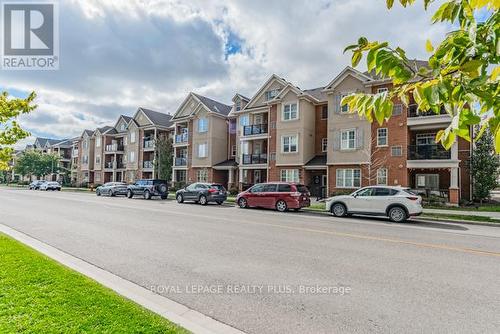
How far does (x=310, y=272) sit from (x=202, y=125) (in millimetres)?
33399

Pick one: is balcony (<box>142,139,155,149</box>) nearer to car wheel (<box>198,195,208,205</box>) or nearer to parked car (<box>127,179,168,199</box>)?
parked car (<box>127,179,168,199</box>)

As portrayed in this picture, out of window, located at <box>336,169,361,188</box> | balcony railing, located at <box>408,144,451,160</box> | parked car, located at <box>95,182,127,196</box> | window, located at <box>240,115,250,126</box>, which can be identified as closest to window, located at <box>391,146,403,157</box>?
balcony railing, located at <box>408,144,451,160</box>

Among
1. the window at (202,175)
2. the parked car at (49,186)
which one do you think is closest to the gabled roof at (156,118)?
the window at (202,175)

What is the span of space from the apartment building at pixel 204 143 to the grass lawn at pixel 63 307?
97.6 feet

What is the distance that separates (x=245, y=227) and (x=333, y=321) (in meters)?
7.78

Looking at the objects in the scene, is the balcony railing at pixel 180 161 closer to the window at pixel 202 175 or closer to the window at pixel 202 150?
the window at pixel 202 175

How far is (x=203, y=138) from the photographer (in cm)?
3775

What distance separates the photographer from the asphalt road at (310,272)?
4359 mm

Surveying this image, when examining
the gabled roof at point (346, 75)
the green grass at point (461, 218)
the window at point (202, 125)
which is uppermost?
the gabled roof at point (346, 75)

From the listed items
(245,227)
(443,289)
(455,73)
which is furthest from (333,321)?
(245,227)

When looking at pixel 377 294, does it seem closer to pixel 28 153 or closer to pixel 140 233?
pixel 140 233

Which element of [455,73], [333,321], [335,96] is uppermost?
[335,96]

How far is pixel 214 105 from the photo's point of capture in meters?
40.4

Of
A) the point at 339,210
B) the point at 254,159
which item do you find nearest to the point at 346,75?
the point at 254,159
